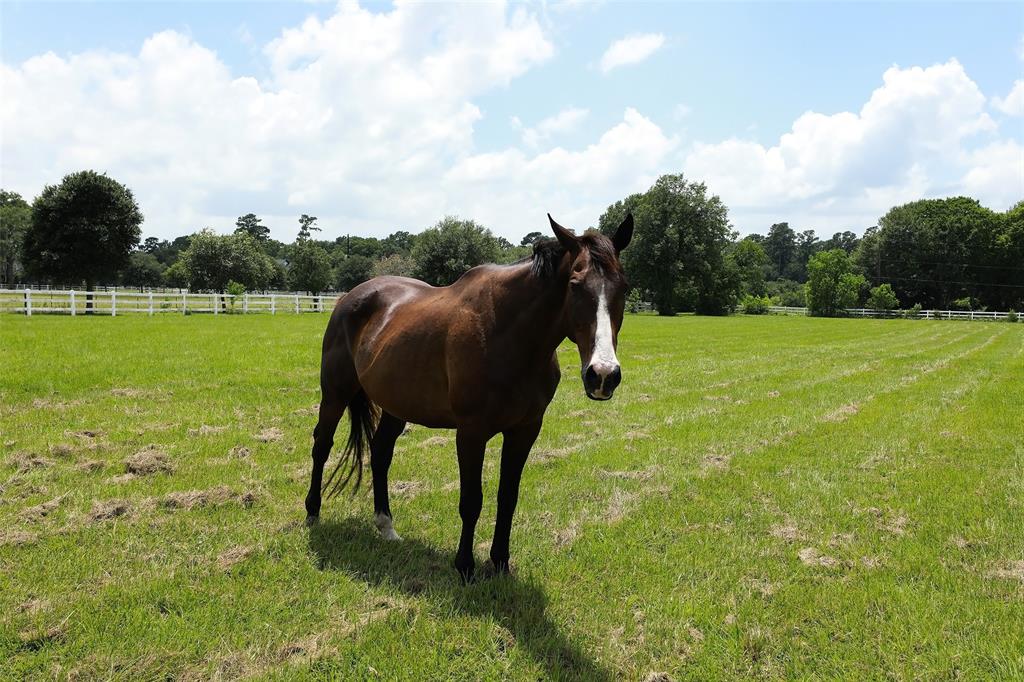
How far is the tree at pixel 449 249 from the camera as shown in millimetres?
56844

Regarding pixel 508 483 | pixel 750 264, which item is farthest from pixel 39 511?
pixel 750 264

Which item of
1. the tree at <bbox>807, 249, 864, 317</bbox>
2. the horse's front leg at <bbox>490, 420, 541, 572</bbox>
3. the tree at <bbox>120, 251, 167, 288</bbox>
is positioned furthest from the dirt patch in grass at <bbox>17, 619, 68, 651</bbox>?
the tree at <bbox>120, 251, 167, 288</bbox>

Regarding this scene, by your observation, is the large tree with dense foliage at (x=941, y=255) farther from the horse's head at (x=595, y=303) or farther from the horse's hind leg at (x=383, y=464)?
the horse's head at (x=595, y=303)

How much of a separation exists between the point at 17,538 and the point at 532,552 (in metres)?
3.62

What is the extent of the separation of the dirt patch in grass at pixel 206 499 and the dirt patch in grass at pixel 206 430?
2184 millimetres

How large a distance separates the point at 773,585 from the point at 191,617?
11.8 ft

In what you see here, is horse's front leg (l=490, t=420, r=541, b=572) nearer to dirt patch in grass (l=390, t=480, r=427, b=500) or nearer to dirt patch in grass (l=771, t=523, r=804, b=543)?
dirt patch in grass (l=390, t=480, r=427, b=500)

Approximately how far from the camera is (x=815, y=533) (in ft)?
15.4

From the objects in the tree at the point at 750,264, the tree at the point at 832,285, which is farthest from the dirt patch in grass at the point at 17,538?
the tree at the point at 750,264

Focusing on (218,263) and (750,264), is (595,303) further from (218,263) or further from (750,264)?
(750,264)

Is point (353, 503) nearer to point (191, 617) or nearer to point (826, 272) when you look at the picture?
point (191, 617)

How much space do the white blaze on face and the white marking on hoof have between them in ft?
7.79

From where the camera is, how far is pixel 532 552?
416 cm

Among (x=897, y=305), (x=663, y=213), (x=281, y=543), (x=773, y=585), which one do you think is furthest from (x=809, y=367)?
(x=897, y=305)
